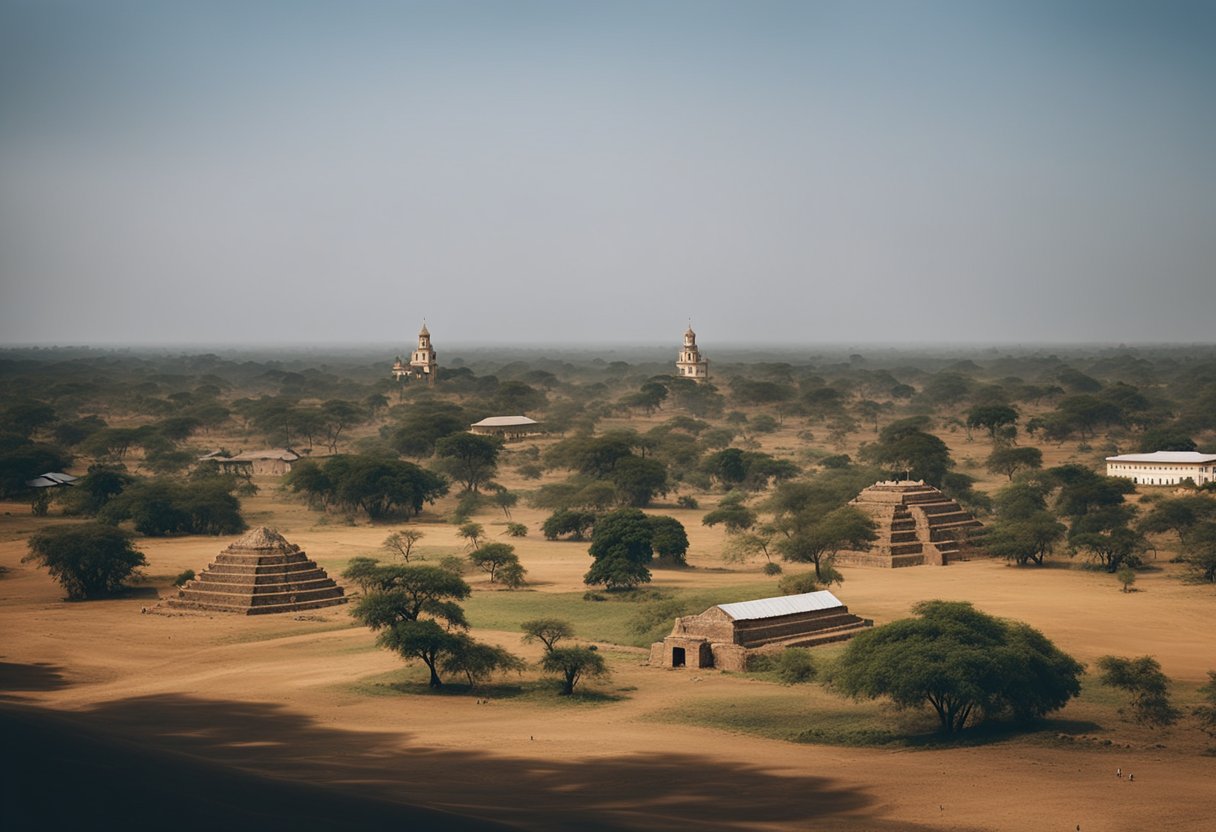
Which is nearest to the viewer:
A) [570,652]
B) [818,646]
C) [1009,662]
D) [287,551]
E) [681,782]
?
[681,782]

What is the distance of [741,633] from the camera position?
162 ft

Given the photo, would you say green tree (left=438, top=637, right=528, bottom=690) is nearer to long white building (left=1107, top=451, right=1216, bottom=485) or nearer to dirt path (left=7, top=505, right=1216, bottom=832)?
dirt path (left=7, top=505, right=1216, bottom=832)

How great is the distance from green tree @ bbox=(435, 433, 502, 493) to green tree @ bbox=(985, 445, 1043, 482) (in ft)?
126

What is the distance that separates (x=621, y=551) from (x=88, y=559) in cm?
2342

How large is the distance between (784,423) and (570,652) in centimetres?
13187

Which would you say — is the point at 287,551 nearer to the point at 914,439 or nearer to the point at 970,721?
the point at 970,721

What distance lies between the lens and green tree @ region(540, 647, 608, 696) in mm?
45875

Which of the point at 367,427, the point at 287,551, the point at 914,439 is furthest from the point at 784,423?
the point at 287,551

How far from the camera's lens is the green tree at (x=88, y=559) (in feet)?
213

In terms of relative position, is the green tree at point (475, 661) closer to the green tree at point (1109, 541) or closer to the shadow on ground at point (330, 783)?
the shadow on ground at point (330, 783)

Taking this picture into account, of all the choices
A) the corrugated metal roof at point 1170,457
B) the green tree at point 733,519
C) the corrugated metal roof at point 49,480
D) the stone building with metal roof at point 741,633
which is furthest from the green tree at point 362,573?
the corrugated metal roof at point 1170,457

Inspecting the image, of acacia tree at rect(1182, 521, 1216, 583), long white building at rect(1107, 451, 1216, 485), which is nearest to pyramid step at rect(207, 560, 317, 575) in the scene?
acacia tree at rect(1182, 521, 1216, 583)

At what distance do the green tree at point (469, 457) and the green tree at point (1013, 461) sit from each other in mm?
38459

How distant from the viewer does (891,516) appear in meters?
74.4
